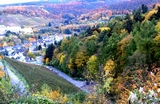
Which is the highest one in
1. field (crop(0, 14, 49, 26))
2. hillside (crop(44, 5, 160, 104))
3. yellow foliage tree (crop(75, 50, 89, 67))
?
hillside (crop(44, 5, 160, 104))

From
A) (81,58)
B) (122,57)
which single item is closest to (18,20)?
(81,58)

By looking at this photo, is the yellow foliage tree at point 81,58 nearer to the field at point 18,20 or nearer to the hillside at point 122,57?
the hillside at point 122,57

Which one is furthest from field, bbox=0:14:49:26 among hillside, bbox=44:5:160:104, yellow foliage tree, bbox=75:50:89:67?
yellow foliage tree, bbox=75:50:89:67

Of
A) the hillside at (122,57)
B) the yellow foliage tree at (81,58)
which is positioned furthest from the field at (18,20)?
the yellow foliage tree at (81,58)

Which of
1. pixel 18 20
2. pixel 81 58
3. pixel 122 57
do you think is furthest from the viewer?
pixel 18 20

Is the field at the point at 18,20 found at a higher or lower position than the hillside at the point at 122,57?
lower

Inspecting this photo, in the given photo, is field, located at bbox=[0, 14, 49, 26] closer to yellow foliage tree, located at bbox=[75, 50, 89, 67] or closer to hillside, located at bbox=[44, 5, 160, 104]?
hillside, located at bbox=[44, 5, 160, 104]

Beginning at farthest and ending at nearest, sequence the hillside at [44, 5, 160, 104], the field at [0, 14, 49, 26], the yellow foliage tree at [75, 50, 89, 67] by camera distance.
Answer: the field at [0, 14, 49, 26], the yellow foliage tree at [75, 50, 89, 67], the hillside at [44, 5, 160, 104]

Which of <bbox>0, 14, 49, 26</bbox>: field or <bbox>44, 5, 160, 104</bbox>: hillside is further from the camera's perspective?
<bbox>0, 14, 49, 26</bbox>: field

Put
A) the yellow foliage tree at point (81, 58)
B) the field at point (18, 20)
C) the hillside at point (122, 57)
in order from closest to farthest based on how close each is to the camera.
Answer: the hillside at point (122, 57), the yellow foliage tree at point (81, 58), the field at point (18, 20)

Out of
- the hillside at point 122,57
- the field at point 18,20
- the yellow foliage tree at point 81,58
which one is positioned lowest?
the field at point 18,20

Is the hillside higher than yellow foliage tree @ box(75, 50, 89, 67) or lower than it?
higher

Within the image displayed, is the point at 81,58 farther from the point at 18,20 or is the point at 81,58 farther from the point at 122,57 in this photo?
the point at 18,20

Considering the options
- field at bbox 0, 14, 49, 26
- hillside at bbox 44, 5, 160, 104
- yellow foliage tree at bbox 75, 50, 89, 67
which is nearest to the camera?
hillside at bbox 44, 5, 160, 104
